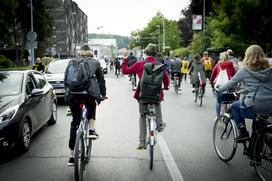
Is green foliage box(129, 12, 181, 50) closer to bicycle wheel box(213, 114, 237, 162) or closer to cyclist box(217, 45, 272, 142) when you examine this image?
bicycle wheel box(213, 114, 237, 162)

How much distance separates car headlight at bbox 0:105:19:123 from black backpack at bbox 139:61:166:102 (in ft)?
7.04

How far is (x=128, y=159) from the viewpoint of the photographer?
6711 millimetres

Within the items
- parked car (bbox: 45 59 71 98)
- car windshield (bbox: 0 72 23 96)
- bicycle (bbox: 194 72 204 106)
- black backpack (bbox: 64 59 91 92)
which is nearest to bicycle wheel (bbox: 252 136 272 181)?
black backpack (bbox: 64 59 91 92)

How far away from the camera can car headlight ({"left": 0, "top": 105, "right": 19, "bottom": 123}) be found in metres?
6.79

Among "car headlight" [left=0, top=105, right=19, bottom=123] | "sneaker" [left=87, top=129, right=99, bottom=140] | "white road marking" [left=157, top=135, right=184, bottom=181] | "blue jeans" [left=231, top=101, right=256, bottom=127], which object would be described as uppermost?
"blue jeans" [left=231, top=101, right=256, bottom=127]

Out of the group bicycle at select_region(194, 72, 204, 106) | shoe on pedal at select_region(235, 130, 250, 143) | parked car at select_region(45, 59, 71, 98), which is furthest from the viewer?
parked car at select_region(45, 59, 71, 98)

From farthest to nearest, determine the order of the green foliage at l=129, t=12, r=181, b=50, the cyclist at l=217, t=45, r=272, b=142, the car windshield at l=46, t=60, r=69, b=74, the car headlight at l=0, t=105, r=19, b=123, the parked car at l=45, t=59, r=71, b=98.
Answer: the green foliage at l=129, t=12, r=181, b=50
the car windshield at l=46, t=60, r=69, b=74
the parked car at l=45, t=59, r=71, b=98
the car headlight at l=0, t=105, r=19, b=123
the cyclist at l=217, t=45, r=272, b=142

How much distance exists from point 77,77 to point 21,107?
1.91 meters

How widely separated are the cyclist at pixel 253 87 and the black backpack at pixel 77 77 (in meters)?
1.96

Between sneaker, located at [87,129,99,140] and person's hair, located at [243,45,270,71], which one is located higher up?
person's hair, located at [243,45,270,71]

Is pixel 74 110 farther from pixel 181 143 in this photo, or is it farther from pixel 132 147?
pixel 181 143

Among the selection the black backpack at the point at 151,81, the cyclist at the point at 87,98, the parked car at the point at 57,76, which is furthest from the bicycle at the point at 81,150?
the parked car at the point at 57,76

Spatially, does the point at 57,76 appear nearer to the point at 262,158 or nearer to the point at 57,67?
the point at 57,67

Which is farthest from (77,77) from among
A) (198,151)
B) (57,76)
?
(57,76)
